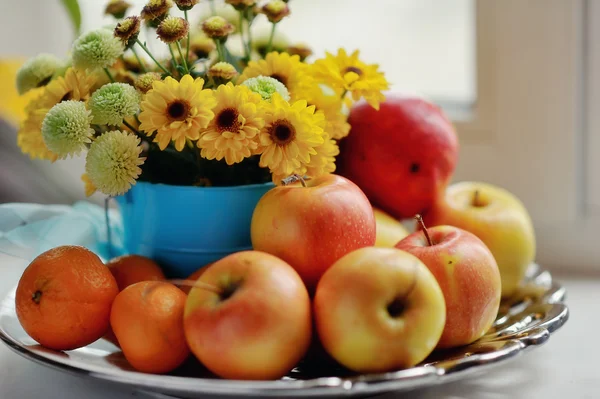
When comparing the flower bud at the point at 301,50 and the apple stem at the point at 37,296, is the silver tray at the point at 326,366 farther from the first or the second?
the flower bud at the point at 301,50

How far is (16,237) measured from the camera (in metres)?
0.75

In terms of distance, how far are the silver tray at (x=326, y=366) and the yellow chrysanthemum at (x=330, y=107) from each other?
0.23m

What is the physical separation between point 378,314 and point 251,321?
0.09 metres

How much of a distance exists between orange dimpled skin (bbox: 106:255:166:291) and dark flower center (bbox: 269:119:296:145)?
0.56 feet

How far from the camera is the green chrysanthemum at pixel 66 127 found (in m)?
0.59

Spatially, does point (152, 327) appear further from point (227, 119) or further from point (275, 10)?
point (275, 10)

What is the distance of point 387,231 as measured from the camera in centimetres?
72

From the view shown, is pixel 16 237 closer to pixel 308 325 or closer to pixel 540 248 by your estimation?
pixel 308 325

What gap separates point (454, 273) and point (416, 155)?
0.65 ft

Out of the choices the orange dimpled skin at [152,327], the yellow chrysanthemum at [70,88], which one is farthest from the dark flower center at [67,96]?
the orange dimpled skin at [152,327]

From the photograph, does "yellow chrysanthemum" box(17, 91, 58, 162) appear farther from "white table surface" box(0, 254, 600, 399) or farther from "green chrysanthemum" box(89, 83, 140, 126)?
"white table surface" box(0, 254, 600, 399)

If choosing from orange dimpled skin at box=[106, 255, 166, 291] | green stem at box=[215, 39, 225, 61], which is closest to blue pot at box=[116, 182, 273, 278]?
orange dimpled skin at box=[106, 255, 166, 291]

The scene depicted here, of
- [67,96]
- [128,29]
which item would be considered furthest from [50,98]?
[128,29]

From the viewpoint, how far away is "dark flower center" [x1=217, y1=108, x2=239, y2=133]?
59 cm
